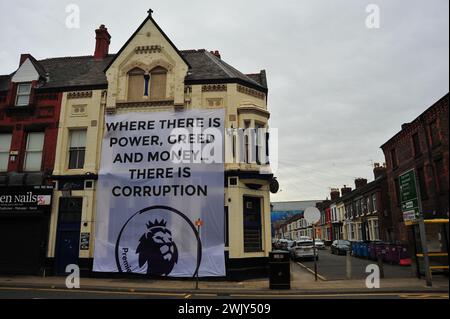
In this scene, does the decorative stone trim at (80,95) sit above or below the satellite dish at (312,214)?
above

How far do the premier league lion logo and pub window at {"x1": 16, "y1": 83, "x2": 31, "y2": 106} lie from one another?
11.2 meters

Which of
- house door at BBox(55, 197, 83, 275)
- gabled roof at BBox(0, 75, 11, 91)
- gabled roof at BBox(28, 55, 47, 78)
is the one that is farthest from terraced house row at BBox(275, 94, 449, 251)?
gabled roof at BBox(0, 75, 11, 91)

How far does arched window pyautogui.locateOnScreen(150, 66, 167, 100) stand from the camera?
62.7 feet

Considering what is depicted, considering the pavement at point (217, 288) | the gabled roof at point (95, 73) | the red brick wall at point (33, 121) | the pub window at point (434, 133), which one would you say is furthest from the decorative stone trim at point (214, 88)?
the pub window at point (434, 133)

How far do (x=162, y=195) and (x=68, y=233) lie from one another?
5642mm

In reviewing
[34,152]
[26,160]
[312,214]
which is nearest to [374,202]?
[312,214]

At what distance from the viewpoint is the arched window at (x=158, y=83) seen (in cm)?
1912

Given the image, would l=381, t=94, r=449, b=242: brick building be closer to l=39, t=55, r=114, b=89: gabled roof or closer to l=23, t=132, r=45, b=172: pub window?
l=39, t=55, r=114, b=89: gabled roof

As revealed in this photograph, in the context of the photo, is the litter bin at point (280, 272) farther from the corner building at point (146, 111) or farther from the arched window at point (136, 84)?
the arched window at point (136, 84)

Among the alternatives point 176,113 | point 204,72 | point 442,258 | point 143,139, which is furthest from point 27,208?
point 442,258

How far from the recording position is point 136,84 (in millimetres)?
19438

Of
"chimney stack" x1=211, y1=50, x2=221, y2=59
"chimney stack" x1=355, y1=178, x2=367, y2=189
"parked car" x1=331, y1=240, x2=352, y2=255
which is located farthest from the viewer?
"chimney stack" x1=355, y1=178, x2=367, y2=189

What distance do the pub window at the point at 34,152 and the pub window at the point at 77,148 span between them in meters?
1.88

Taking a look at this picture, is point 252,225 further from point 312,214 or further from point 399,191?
point 399,191
